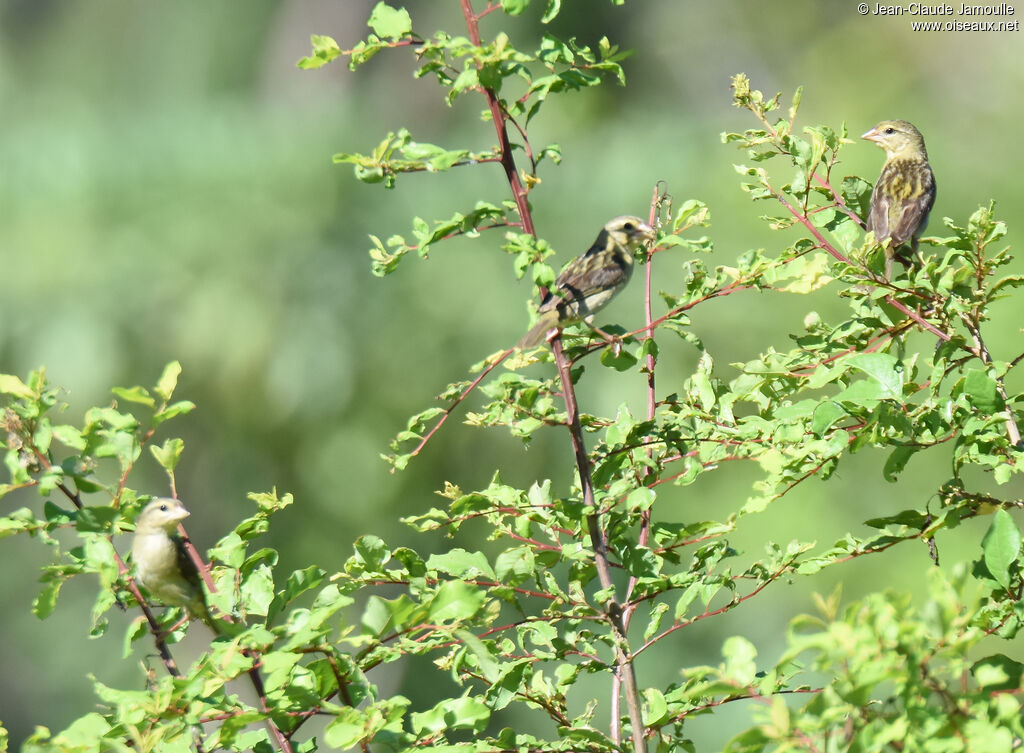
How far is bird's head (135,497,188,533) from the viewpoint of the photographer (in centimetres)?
208

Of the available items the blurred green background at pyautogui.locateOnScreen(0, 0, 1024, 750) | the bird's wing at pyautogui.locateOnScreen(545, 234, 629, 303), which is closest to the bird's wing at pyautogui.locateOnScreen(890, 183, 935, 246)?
the bird's wing at pyautogui.locateOnScreen(545, 234, 629, 303)

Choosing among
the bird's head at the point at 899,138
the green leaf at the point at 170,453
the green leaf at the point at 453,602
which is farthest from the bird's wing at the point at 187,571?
the bird's head at the point at 899,138

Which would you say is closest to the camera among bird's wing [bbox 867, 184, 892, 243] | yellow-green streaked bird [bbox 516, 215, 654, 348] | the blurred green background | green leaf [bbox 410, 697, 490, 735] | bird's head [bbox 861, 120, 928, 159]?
green leaf [bbox 410, 697, 490, 735]

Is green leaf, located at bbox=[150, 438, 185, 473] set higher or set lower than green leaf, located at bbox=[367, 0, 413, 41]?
lower

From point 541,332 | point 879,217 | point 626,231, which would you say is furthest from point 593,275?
point 879,217

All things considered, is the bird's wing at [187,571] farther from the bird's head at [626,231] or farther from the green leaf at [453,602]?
the bird's head at [626,231]

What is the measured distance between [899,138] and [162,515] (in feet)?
9.31

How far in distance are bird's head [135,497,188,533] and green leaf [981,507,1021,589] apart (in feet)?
4.32

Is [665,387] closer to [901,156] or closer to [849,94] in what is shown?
[901,156]

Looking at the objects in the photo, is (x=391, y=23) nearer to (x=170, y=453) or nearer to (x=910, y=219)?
(x=170, y=453)

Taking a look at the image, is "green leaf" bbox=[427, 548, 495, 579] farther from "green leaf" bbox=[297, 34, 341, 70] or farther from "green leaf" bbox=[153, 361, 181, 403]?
"green leaf" bbox=[297, 34, 341, 70]

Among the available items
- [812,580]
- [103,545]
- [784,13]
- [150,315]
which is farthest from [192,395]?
[784,13]

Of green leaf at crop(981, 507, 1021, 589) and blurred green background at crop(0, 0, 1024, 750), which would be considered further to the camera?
blurred green background at crop(0, 0, 1024, 750)

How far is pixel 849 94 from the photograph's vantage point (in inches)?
599
